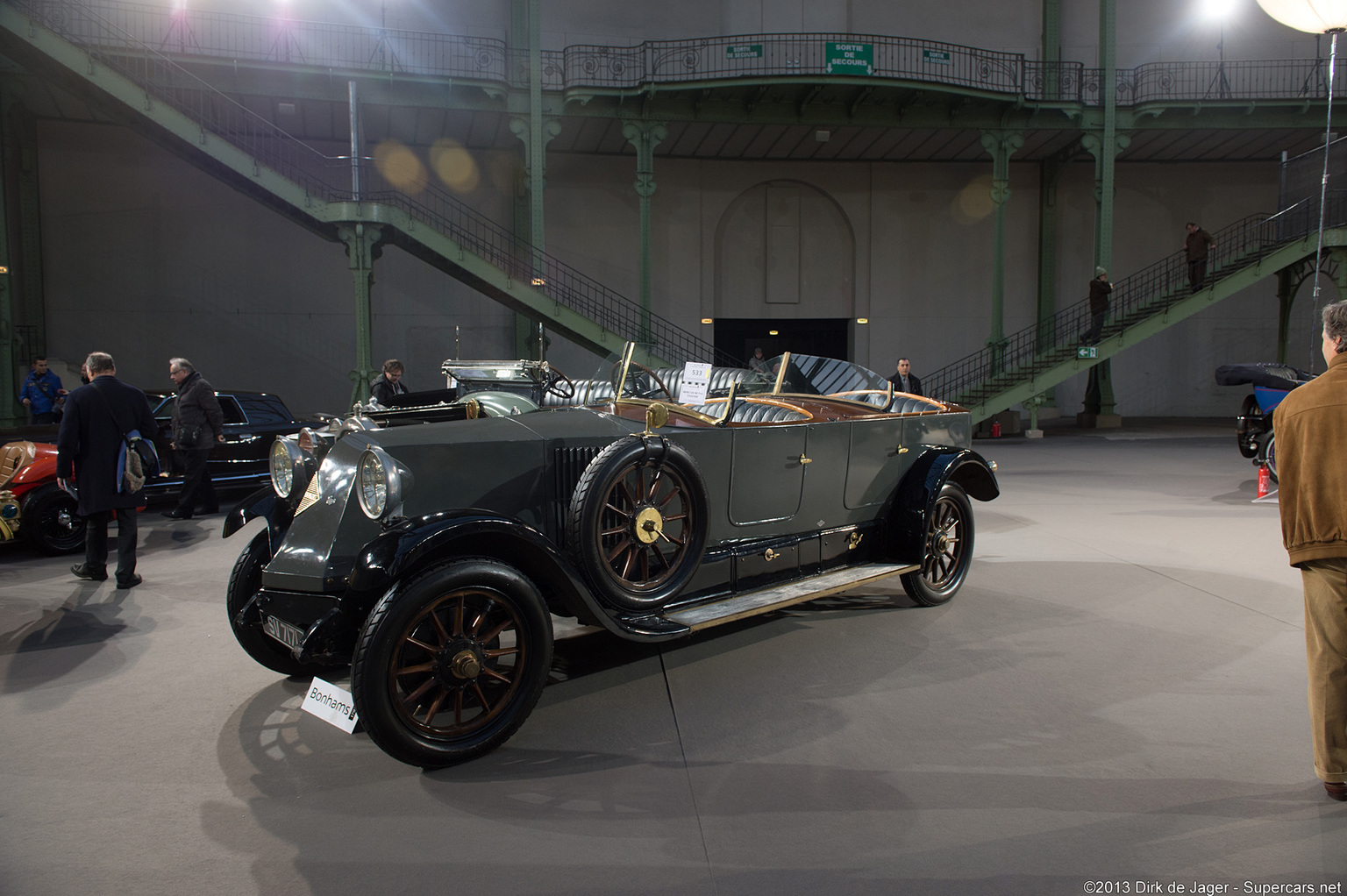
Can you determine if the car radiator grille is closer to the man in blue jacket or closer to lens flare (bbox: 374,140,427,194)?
the man in blue jacket

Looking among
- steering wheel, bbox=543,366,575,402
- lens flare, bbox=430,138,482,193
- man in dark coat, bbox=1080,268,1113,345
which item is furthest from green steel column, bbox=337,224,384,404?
man in dark coat, bbox=1080,268,1113,345

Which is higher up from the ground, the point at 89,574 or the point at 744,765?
the point at 89,574

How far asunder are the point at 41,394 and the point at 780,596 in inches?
428

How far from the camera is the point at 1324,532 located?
8.74 ft

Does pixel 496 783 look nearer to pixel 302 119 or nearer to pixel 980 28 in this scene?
pixel 302 119

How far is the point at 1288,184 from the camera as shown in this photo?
1653cm

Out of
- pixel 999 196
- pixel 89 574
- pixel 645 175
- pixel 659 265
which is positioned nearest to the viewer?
pixel 89 574

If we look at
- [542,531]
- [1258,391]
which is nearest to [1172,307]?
[1258,391]

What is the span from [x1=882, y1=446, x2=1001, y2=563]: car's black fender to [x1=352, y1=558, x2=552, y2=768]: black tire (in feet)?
8.66

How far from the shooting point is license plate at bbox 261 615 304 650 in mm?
3115

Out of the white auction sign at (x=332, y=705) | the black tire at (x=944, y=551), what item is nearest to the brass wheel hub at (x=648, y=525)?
the white auction sign at (x=332, y=705)

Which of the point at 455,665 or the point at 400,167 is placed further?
the point at 400,167

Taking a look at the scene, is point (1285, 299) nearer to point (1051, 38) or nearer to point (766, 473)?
point (1051, 38)

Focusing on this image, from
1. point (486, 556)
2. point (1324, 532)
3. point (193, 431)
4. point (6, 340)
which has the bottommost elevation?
point (486, 556)
